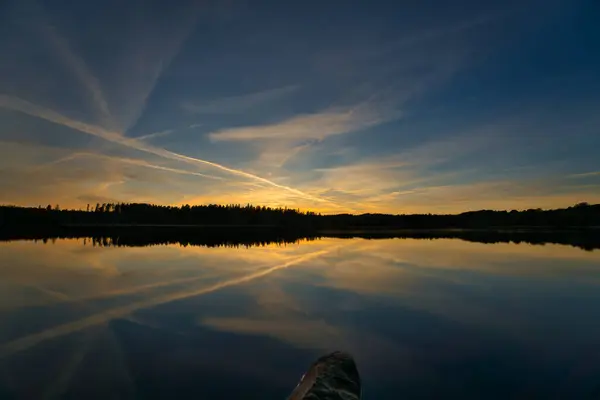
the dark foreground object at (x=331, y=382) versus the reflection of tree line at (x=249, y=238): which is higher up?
the reflection of tree line at (x=249, y=238)

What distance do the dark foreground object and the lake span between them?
2.26 ft

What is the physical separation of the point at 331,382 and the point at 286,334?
4754mm

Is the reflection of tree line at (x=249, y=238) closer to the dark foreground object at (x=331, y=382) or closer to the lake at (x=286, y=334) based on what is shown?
the lake at (x=286, y=334)

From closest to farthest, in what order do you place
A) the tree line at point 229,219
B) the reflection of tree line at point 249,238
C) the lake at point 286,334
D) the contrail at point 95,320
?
the lake at point 286,334
the contrail at point 95,320
the reflection of tree line at point 249,238
the tree line at point 229,219

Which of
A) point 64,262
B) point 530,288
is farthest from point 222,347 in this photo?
point 64,262

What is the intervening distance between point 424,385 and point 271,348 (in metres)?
4.19

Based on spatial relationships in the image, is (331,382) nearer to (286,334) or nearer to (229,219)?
(286,334)

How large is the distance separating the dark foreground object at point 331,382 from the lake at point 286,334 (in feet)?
2.26

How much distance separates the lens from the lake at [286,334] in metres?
7.86

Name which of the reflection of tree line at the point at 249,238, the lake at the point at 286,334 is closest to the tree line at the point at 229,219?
the reflection of tree line at the point at 249,238

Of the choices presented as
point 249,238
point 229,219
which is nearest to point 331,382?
point 249,238

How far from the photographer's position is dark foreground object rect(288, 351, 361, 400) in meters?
6.35

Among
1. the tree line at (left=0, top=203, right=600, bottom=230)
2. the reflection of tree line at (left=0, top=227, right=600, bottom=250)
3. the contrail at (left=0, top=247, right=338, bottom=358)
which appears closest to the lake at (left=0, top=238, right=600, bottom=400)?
the contrail at (left=0, top=247, right=338, bottom=358)

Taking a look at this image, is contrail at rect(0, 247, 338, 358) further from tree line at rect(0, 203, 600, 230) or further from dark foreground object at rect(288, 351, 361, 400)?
tree line at rect(0, 203, 600, 230)
